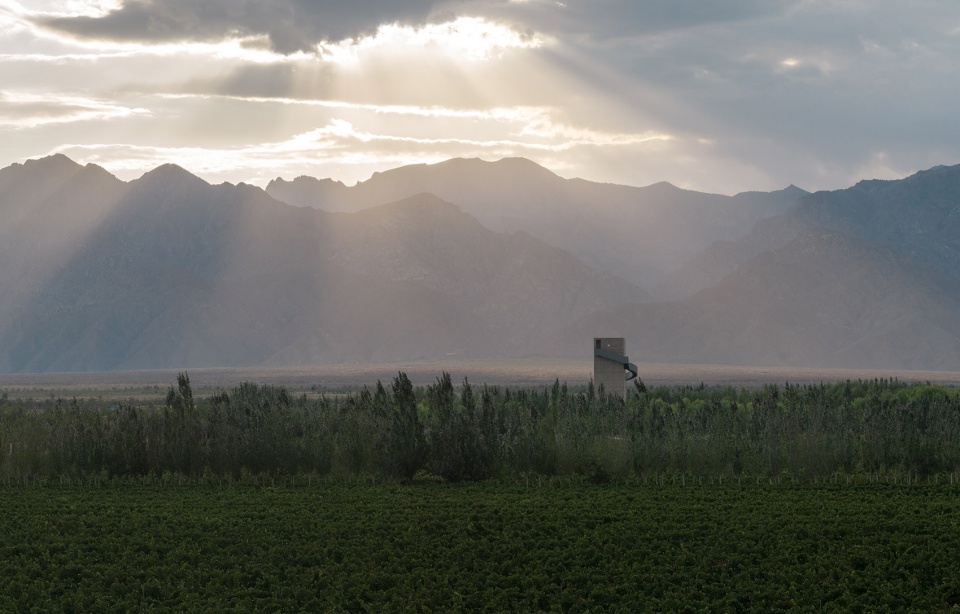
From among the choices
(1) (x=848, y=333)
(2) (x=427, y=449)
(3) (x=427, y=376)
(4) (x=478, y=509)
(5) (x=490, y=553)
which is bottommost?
(5) (x=490, y=553)

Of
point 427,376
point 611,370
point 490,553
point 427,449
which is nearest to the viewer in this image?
point 490,553

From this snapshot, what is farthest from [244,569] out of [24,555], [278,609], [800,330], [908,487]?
[800,330]

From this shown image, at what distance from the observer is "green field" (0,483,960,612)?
22.2 meters

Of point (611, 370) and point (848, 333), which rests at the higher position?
point (848, 333)

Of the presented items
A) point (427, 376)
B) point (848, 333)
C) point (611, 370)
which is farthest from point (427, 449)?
point (848, 333)

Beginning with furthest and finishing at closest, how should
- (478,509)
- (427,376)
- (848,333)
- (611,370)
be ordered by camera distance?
1. (848,333)
2. (427,376)
3. (611,370)
4. (478,509)

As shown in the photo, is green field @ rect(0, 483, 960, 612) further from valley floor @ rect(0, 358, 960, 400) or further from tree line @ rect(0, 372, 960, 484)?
valley floor @ rect(0, 358, 960, 400)

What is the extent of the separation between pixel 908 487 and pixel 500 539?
13.9 meters

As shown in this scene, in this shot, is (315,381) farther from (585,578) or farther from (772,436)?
(585,578)

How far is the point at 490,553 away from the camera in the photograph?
25188 mm

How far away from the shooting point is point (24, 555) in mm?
25656

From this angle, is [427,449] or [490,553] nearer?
[490,553]

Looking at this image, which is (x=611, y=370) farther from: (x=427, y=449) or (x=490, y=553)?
(x=490, y=553)

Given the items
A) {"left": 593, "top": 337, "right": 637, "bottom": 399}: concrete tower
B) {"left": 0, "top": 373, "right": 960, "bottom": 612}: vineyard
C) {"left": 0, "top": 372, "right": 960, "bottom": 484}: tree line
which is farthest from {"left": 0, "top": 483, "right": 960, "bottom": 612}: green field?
{"left": 593, "top": 337, "right": 637, "bottom": 399}: concrete tower
